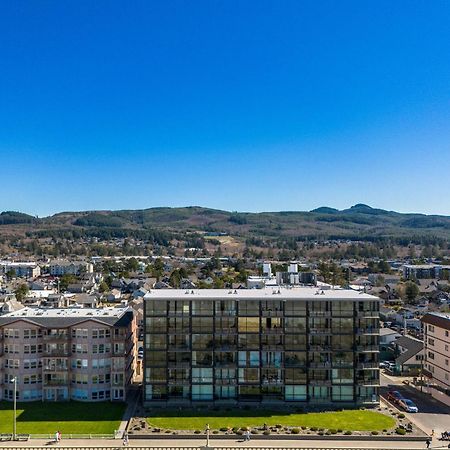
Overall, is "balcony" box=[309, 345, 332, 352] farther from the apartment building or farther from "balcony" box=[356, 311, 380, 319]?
the apartment building

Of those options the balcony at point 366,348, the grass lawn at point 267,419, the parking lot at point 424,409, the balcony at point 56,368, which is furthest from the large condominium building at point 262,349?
the balcony at point 56,368

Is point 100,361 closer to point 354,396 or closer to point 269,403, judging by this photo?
point 269,403

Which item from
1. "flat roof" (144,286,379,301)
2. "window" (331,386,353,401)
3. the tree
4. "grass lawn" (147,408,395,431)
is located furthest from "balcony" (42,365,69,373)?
the tree

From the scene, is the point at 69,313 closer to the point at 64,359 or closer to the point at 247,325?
the point at 64,359

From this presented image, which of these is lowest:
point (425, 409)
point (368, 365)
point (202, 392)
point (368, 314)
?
point (425, 409)

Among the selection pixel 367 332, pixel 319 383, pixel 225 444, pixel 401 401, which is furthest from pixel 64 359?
pixel 401 401

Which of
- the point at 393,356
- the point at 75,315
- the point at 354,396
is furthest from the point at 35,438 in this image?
the point at 393,356

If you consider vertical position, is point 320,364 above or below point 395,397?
above
